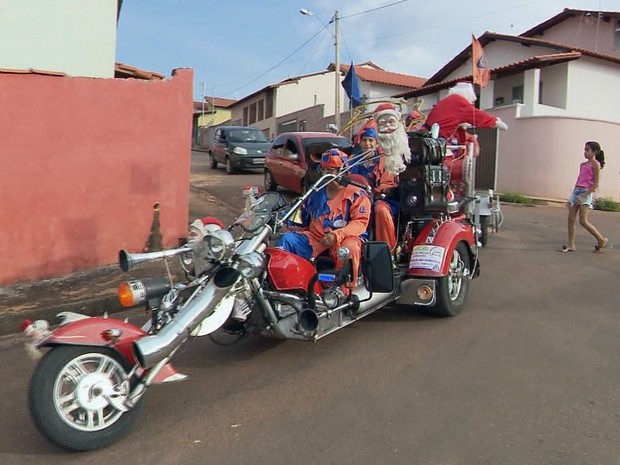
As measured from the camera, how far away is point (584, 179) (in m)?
8.84

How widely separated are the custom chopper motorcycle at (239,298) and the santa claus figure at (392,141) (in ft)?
0.63

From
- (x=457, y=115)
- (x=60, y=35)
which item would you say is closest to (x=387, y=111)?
(x=457, y=115)

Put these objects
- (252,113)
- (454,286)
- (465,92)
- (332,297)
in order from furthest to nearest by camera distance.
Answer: (252,113) < (465,92) < (454,286) < (332,297)

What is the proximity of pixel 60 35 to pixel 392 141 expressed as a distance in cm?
718

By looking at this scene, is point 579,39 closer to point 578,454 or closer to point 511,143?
point 511,143

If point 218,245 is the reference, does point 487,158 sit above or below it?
above

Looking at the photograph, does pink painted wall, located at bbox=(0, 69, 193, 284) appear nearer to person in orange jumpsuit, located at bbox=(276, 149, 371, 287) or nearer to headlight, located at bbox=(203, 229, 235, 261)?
person in orange jumpsuit, located at bbox=(276, 149, 371, 287)

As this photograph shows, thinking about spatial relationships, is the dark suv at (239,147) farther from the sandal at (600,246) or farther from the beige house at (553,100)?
the sandal at (600,246)

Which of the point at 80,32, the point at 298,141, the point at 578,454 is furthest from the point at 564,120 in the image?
the point at 578,454

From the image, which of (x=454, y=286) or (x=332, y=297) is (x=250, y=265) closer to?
(x=332, y=297)

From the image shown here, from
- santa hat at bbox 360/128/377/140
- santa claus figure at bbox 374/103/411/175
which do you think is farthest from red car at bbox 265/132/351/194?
santa claus figure at bbox 374/103/411/175

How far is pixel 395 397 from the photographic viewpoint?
3951mm

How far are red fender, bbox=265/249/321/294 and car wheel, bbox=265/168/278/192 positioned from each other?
34.8 feet

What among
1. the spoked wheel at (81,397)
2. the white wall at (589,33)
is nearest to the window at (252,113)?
the white wall at (589,33)
